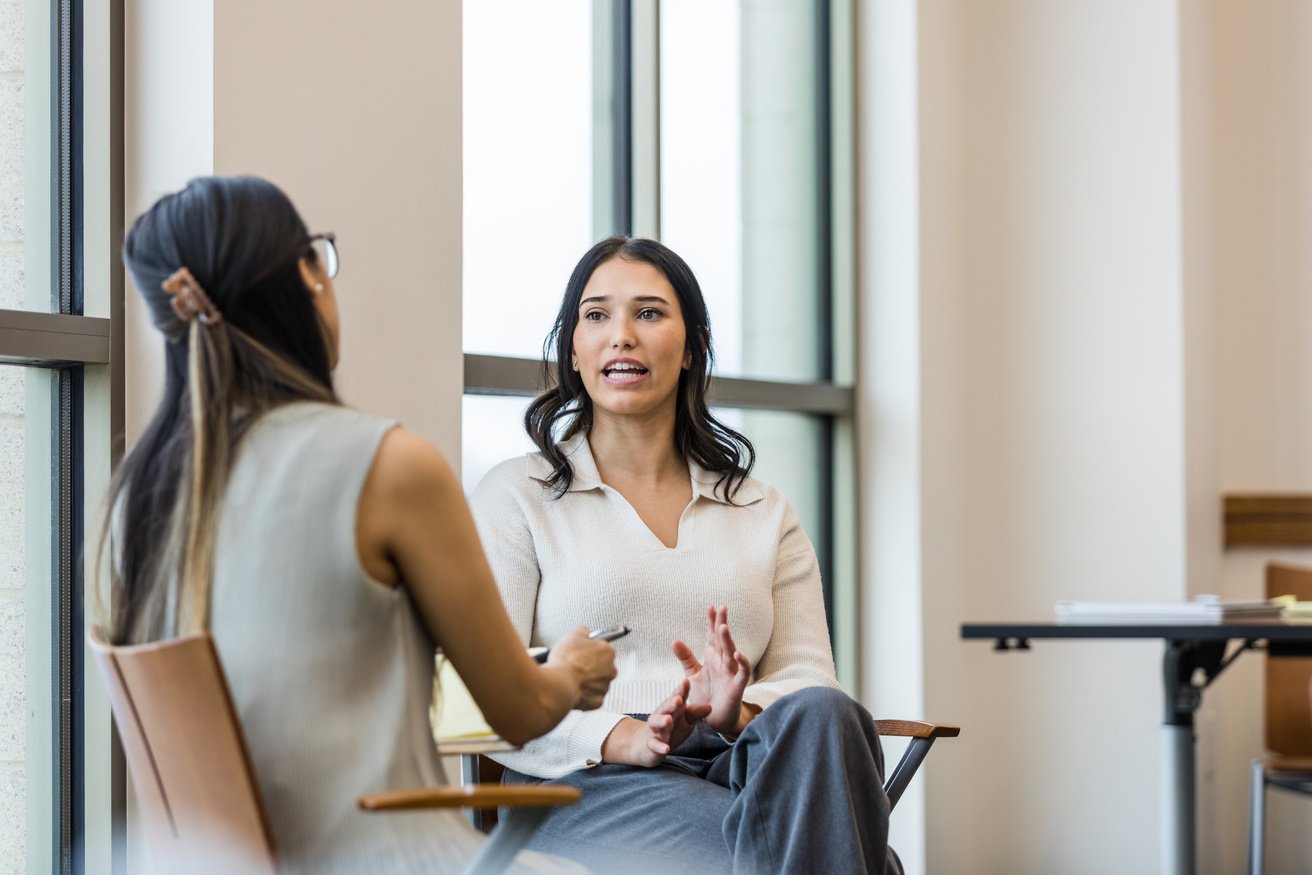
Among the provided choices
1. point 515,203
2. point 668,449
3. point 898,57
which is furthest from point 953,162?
point 668,449

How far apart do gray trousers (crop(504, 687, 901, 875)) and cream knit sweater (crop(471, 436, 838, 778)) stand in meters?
0.13

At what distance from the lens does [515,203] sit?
9.57 feet

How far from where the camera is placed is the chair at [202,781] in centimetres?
123

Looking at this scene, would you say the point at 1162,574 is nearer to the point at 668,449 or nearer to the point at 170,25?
the point at 668,449

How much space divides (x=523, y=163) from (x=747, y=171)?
990mm

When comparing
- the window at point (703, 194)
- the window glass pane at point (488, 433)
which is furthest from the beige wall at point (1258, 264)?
the window glass pane at point (488, 433)

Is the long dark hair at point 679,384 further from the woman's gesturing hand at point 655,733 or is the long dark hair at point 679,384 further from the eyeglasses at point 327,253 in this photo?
the eyeglasses at point 327,253

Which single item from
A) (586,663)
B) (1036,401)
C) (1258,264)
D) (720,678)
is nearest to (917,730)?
(720,678)

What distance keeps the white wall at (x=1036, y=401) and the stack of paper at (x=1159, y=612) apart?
762 millimetres

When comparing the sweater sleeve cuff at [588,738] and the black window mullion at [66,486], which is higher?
the black window mullion at [66,486]

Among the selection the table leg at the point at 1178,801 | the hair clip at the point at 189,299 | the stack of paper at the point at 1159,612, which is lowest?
the table leg at the point at 1178,801

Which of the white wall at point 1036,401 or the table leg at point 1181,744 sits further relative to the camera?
the white wall at point 1036,401

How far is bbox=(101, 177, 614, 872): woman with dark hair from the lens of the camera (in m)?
1.33

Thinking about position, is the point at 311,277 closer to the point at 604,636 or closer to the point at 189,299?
the point at 189,299
